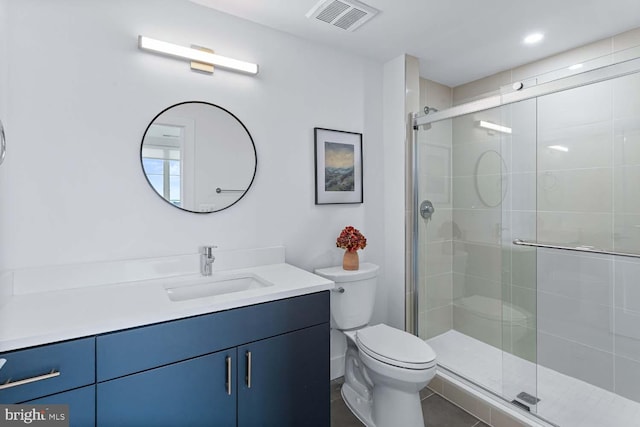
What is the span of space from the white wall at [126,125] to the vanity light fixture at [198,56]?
0.16 ft

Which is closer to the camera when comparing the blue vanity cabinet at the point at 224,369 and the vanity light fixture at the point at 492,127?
the blue vanity cabinet at the point at 224,369

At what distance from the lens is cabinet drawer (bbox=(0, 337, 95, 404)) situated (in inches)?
34.8

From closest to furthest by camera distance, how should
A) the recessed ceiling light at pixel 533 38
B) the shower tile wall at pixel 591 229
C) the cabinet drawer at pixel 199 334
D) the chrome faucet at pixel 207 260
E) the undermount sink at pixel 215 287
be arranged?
the cabinet drawer at pixel 199 334, the undermount sink at pixel 215 287, the chrome faucet at pixel 207 260, the shower tile wall at pixel 591 229, the recessed ceiling light at pixel 533 38

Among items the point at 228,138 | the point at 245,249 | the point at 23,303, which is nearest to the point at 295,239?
the point at 245,249

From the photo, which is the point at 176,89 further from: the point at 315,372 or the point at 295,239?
the point at 315,372

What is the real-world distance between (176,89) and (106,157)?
18.7 inches

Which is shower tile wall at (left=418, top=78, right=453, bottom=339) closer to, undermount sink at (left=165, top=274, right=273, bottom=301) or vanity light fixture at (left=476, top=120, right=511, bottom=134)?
vanity light fixture at (left=476, top=120, right=511, bottom=134)

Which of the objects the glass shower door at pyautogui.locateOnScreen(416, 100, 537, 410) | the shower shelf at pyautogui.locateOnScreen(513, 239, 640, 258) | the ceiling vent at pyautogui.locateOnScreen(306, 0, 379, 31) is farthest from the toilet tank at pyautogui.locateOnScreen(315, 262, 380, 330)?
the ceiling vent at pyautogui.locateOnScreen(306, 0, 379, 31)

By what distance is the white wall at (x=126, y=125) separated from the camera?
1305mm

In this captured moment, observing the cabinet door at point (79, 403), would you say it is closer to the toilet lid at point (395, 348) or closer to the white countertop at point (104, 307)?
the white countertop at point (104, 307)

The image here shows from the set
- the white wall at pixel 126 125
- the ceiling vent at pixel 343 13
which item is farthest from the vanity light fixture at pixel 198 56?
the ceiling vent at pixel 343 13

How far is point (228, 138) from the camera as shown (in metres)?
1.76

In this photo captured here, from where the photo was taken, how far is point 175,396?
3.70 ft

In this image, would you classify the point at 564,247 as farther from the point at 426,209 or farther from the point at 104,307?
the point at 104,307
